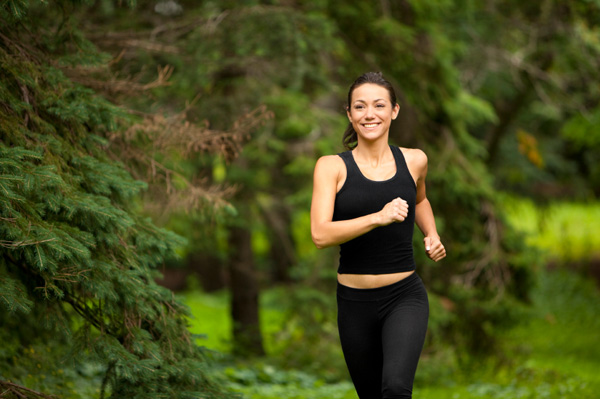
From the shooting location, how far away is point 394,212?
349 centimetres

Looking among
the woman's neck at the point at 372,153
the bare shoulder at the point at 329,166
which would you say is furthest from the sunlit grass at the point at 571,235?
the bare shoulder at the point at 329,166

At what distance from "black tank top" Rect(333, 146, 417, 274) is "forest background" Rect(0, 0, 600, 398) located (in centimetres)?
94

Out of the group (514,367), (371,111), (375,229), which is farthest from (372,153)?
(514,367)

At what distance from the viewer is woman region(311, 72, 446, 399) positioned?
378 centimetres

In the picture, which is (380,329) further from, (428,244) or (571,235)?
(571,235)

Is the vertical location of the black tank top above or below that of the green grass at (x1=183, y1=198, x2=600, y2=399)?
above

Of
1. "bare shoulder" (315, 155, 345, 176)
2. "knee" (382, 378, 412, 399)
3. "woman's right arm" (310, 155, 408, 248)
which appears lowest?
"knee" (382, 378, 412, 399)

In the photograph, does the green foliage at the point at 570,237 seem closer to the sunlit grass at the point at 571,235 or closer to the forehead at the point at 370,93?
the sunlit grass at the point at 571,235

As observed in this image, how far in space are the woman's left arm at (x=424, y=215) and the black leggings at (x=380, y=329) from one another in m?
0.23

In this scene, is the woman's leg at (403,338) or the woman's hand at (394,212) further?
the woman's leg at (403,338)

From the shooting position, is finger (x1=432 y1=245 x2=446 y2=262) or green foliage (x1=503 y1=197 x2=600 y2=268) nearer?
finger (x1=432 y1=245 x2=446 y2=262)

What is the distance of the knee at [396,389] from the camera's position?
141 inches

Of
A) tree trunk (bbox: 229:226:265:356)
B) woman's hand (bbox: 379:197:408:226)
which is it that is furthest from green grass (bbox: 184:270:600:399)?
woman's hand (bbox: 379:197:408:226)

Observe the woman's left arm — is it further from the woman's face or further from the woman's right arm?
the woman's right arm
